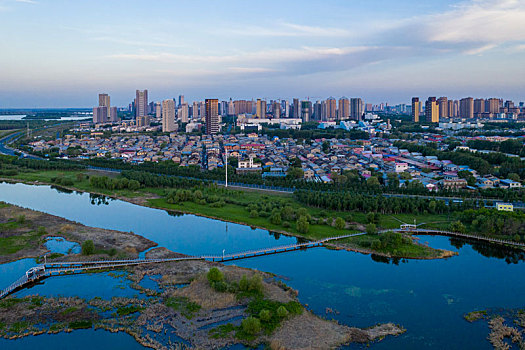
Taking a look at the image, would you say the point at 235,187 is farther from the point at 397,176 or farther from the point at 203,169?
the point at 397,176

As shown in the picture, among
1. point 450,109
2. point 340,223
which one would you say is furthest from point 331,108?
point 340,223

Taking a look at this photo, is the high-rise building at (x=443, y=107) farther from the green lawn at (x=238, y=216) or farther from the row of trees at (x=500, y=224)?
the green lawn at (x=238, y=216)

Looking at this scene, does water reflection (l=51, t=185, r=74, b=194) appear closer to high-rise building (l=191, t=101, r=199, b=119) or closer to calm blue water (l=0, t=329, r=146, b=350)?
calm blue water (l=0, t=329, r=146, b=350)

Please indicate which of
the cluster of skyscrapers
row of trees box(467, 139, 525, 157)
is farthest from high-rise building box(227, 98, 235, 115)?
row of trees box(467, 139, 525, 157)

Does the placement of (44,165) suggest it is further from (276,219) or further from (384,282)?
(384,282)

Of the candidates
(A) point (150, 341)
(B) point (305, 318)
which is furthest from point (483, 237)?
(A) point (150, 341)
